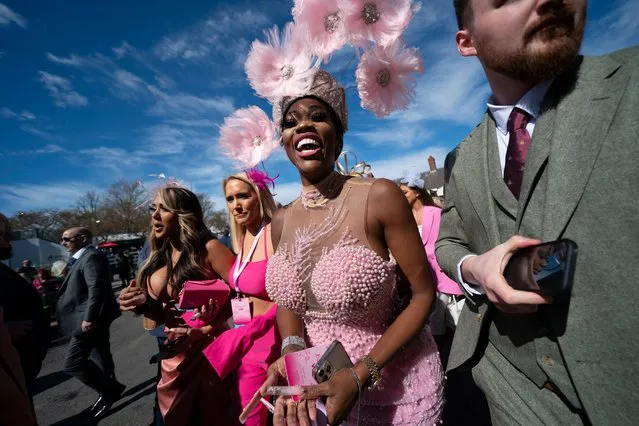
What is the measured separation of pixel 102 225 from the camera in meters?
33.7

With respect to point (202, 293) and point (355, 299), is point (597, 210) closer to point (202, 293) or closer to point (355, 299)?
point (355, 299)

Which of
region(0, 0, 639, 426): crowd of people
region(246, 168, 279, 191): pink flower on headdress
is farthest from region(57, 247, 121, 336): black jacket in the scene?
region(246, 168, 279, 191): pink flower on headdress

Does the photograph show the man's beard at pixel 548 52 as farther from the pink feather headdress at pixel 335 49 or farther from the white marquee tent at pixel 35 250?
the white marquee tent at pixel 35 250

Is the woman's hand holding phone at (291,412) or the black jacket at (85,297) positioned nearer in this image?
the woman's hand holding phone at (291,412)

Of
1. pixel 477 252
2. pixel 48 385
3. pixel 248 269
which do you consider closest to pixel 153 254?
pixel 248 269

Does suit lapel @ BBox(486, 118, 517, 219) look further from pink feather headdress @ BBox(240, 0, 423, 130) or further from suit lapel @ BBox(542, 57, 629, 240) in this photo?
pink feather headdress @ BBox(240, 0, 423, 130)

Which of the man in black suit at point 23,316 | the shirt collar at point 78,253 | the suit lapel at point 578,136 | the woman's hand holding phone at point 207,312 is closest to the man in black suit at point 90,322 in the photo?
the shirt collar at point 78,253

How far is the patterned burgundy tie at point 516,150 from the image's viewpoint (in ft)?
3.32

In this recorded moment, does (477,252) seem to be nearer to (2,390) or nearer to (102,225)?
(2,390)

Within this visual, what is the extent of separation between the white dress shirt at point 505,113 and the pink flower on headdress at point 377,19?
0.81 meters

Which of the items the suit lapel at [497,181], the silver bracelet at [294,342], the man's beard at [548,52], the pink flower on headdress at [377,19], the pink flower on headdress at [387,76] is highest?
the pink flower on headdress at [377,19]

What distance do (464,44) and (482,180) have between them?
20.4 inches

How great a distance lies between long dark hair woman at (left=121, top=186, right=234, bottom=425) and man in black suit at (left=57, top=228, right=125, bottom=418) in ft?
5.50

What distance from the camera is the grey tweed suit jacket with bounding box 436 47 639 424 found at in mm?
753
